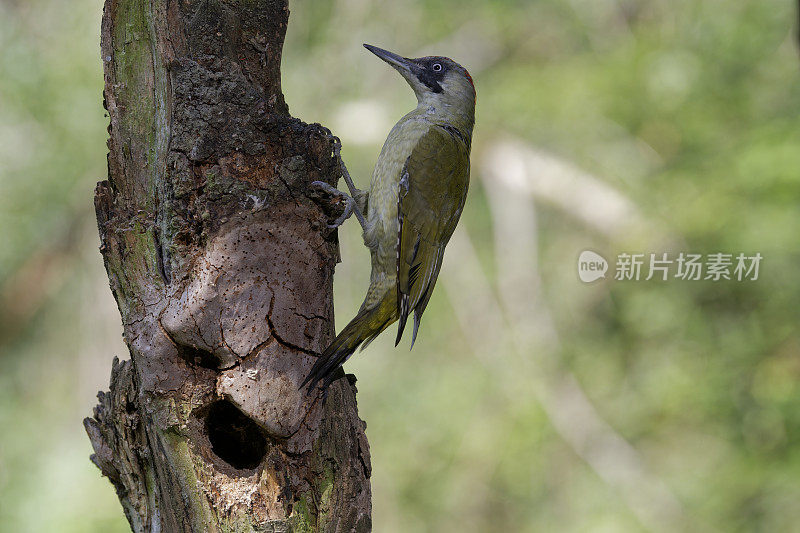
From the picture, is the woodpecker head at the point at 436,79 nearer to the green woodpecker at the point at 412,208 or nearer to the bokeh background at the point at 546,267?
the green woodpecker at the point at 412,208

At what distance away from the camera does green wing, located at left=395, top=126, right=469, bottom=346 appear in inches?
116

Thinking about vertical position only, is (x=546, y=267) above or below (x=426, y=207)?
above

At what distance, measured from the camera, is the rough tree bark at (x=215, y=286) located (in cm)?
211

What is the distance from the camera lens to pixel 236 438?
2256 millimetres

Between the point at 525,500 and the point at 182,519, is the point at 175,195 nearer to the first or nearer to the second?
the point at 182,519

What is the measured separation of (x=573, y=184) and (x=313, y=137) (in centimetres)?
558

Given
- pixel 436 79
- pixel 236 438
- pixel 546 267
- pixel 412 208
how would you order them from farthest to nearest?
pixel 546 267
pixel 436 79
pixel 412 208
pixel 236 438

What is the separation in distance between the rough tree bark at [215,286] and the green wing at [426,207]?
25.4 inches

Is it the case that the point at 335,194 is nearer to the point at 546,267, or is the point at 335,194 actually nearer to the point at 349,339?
the point at 349,339

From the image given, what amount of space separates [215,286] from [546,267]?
592 centimetres

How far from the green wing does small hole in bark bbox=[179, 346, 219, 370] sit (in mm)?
918

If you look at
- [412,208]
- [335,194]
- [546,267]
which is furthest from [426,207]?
[546,267]

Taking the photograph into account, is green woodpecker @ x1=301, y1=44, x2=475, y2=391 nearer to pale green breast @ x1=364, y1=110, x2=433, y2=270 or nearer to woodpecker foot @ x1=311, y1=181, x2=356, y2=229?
pale green breast @ x1=364, y1=110, x2=433, y2=270

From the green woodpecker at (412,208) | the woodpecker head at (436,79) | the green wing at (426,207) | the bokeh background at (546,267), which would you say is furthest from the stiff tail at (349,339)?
the bokeh background at (546,267)
